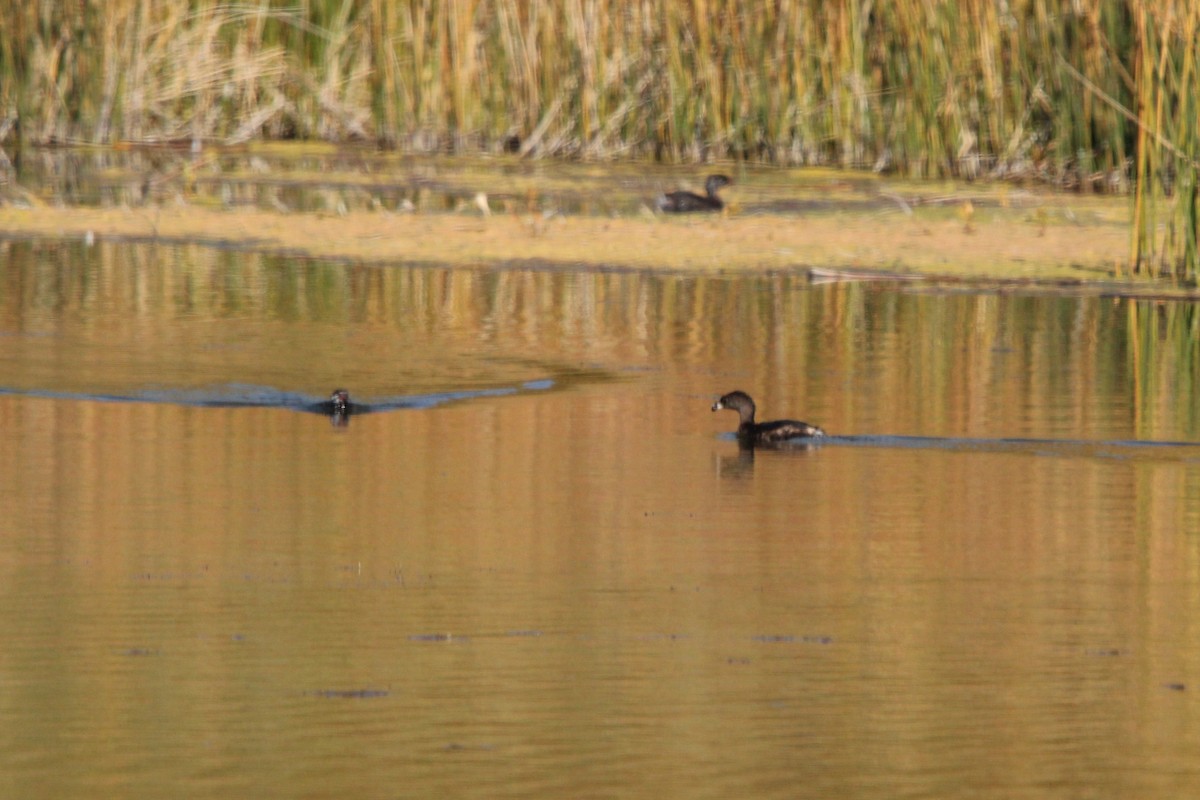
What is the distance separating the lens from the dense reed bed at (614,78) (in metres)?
16.9

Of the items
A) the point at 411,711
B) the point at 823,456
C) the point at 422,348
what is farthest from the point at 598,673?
the point at 422,348

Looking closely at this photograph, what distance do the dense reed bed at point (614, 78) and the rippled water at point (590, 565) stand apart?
5609 millimetres

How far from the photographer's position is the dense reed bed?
1691 centimetres

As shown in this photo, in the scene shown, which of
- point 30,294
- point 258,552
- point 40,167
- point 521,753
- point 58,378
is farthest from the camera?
point 40,167

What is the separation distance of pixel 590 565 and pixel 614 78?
12157mm

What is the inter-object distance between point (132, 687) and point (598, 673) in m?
0.90

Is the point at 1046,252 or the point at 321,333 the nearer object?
the point at 321,333

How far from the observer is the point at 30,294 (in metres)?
12.5

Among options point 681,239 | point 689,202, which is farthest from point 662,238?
point 689,202

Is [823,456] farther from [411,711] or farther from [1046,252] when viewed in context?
[1046,252]

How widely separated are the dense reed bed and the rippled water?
18.4 ft

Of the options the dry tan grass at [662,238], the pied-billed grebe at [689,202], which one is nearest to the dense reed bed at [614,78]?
the dry tan grass at [662,238]

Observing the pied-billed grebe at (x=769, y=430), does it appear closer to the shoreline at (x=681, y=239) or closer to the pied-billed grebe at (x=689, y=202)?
the shoreline at (x=681, y=239)

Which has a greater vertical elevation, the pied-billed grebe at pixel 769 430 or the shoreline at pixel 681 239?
the shoreline at pixel 681 239
